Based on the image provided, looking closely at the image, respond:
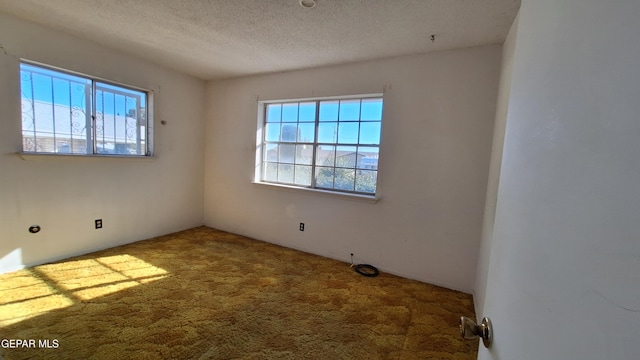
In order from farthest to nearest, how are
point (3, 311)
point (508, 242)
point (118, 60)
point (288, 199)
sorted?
point (288, 199)
point (118, 60)
point (3, 311)
point (508, 242)

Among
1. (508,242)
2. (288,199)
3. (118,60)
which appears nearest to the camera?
(508,242)

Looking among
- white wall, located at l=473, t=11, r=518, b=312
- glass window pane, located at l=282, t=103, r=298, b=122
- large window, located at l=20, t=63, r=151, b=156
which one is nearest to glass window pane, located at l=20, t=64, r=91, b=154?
large window, located at l=20, t=63, r=151, b=156

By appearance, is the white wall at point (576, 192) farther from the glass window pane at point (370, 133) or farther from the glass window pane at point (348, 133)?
the glass window pane at point (348, 133)

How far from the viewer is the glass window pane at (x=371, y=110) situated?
313 cm

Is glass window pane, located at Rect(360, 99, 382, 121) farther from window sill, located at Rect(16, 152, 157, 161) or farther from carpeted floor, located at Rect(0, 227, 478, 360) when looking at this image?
window sill, located at Rect(16, 152, 157, 161)

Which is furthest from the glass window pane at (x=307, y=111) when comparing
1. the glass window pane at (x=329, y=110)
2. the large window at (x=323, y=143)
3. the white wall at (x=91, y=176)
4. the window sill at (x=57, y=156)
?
the window sill at (x=57, y=156)

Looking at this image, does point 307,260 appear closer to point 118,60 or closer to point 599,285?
point 599,285

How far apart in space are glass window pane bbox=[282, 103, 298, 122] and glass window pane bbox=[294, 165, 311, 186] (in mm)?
696

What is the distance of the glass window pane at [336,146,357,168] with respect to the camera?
10.8 feet

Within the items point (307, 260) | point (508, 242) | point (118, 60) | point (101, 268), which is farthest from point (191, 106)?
point (508, 242)

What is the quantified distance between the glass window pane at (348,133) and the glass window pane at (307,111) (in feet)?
1.48

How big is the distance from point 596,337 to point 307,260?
3.16m

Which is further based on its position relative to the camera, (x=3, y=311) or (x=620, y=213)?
(x=3, y=311)

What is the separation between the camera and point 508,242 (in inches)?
25.3
